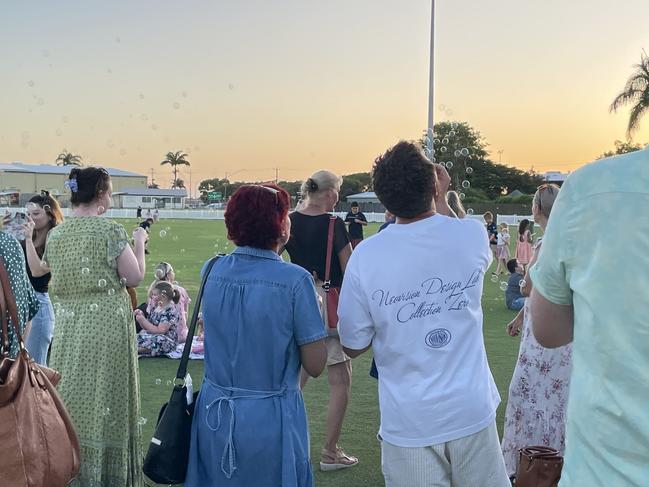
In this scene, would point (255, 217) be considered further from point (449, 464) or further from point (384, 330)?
point (449, 464)

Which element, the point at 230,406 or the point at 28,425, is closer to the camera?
the point at 230,406

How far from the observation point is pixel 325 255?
466cm

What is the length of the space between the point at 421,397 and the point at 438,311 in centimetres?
33

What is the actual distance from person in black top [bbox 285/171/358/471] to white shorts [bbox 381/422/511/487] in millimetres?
1990

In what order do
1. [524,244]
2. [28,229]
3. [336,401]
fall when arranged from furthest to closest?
[524,244], [28,229], [336,401]

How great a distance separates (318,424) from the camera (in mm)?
5523

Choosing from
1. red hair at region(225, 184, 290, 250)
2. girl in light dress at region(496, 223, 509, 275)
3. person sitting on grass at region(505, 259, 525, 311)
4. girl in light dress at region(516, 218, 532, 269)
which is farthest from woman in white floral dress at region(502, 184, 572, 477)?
girl in light dress at region(496, 223, 509, 275)

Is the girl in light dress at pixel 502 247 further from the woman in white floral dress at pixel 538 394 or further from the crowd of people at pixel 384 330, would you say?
the woman in white floral dress at pixel 538 394

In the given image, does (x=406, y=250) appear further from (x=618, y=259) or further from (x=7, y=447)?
(x=7, y=447)

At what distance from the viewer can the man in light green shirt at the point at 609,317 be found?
4.43 feet


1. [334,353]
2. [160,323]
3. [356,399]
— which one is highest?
[334,353]

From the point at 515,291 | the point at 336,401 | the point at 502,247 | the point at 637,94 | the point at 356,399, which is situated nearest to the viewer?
the point at 336,401

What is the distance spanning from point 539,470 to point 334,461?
1.50 meters

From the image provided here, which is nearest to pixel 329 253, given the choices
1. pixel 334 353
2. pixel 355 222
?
pixel 334 353
